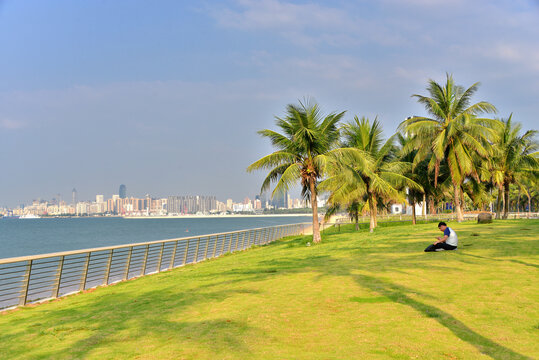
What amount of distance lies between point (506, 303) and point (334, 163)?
51.0ft

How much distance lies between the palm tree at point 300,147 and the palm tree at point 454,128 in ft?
34.5

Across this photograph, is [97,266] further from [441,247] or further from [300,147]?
[441,247]

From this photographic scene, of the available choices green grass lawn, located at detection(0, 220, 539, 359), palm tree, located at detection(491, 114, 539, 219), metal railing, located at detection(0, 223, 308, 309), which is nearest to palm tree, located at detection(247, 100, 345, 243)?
metal railing, located at detection(0, 223, 308, 309)

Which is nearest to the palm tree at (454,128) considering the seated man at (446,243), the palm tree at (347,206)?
the palm tree at (347,206)

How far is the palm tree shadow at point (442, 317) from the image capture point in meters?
5.01

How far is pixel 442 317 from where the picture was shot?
21.5 feet

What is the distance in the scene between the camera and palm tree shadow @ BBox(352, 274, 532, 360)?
5.01 meters

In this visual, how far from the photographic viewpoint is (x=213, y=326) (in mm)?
A: 6727

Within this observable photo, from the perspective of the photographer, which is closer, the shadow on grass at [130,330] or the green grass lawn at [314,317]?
the green grass lawn at [314,317]

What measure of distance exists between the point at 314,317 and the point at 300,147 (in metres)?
16.2

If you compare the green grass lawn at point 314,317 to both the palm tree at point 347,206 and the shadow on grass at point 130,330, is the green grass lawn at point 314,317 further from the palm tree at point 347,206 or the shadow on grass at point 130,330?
the palm tree at point 347,206

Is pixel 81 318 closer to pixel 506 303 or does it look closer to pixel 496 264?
pixel 506 303

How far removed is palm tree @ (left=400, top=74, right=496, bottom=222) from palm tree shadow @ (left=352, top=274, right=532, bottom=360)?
22.7 metres

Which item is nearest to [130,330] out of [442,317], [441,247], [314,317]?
[314,317]
